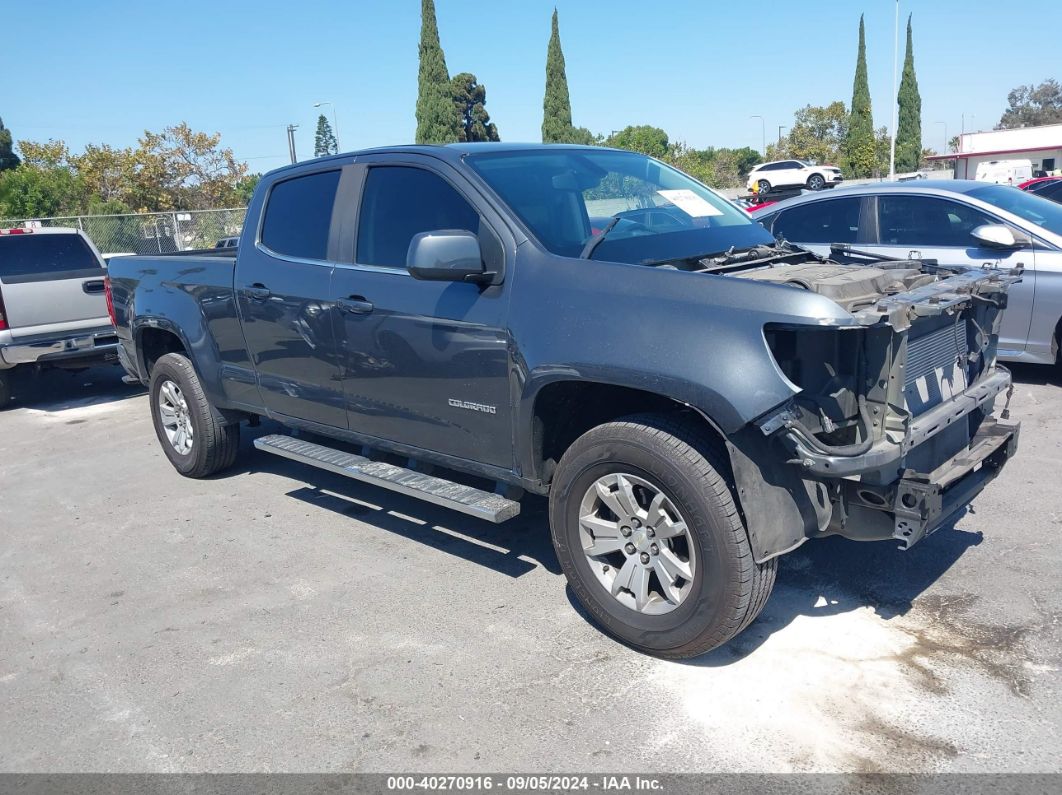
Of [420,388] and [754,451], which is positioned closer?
[754,451]

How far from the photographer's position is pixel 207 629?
13.7 feet

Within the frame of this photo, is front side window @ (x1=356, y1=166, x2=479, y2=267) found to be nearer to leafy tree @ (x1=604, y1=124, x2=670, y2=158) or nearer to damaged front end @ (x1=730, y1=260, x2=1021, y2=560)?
damaged front end @ (x1=730, y1=260, x2=1021, y2=560)

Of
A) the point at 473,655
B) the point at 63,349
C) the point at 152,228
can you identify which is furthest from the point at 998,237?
the point at 152,228

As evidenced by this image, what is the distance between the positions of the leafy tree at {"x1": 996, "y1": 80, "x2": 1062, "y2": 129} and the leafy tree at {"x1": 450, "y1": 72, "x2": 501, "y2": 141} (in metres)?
63.0

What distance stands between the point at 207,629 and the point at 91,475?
10.9 ft

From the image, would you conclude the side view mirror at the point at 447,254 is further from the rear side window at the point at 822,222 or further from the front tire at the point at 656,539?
the rear side window at the point at 822,222

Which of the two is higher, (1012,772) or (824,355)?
(824,355)

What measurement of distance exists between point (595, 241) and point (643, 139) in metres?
56.9

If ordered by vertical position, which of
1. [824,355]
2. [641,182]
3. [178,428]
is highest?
[641,182]

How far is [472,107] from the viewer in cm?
4878

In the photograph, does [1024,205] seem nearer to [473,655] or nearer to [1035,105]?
[473,655]

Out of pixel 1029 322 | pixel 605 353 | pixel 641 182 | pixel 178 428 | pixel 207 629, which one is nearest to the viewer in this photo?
pixel 605 353

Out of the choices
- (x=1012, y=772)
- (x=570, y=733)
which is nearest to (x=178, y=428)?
(x=570, y=733)

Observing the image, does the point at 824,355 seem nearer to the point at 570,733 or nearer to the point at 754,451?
the point at 754,451
